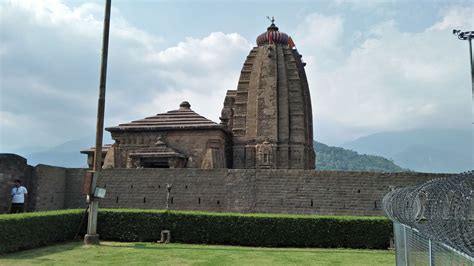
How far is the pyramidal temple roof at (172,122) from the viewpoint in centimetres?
2997

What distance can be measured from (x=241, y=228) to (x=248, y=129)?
19.8 meters

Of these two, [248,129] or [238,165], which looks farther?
[248,129]

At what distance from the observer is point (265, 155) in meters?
33.5

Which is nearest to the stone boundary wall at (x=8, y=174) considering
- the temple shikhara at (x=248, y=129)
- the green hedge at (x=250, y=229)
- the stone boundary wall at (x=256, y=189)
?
the green hedge at (x=250, y=229)

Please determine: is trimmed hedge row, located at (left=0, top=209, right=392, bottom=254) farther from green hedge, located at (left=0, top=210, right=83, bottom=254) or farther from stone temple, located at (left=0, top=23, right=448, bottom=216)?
stone temple, located at (left=0, top=23, right=448, bottom=216)

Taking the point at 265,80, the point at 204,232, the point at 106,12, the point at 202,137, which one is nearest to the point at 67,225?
the point at 204,232

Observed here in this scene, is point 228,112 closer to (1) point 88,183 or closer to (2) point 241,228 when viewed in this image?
(2) point 241,228

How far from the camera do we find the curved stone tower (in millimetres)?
33844

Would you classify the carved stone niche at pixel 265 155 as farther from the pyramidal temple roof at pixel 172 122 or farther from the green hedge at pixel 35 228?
the green hedge at pixel 35 228

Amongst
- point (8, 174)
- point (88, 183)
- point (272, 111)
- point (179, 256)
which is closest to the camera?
point (179, 256)

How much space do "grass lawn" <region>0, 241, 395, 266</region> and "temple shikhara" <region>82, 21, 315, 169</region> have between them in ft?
50.4

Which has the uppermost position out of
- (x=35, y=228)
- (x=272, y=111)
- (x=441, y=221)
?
(x=272, y=111)

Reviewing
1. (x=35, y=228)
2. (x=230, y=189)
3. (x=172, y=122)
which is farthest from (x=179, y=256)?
(x=172, y=122)

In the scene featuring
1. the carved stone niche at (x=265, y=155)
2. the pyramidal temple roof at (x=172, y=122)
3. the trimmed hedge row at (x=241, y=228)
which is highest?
the pyramidal temple roof at (x=172, y=122)
